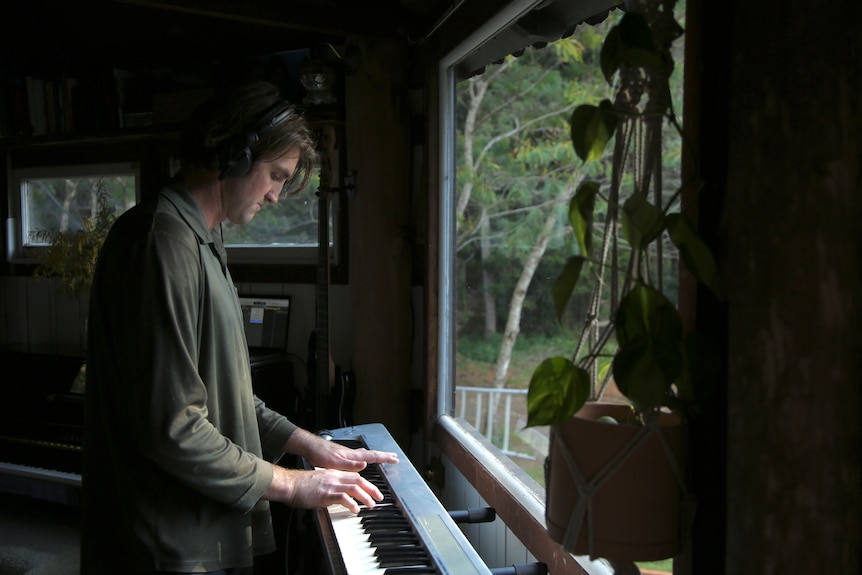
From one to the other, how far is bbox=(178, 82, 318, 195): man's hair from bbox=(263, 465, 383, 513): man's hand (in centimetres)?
67

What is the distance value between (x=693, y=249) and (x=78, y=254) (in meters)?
3.42

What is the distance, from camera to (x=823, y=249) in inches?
27.5

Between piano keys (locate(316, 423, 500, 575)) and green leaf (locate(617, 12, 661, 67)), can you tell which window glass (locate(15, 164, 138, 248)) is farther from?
green leaf (locate(617, 12, 661, 67))

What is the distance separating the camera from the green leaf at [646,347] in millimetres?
767

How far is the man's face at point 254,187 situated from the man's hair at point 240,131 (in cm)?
2

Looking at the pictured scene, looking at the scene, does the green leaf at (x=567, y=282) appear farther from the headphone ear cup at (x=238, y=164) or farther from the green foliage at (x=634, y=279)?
the headphone ear cup at (x=238, y=164)

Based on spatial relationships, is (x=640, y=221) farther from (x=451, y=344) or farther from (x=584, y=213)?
(x=451, y=344)

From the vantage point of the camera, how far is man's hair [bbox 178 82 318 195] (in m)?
1.51

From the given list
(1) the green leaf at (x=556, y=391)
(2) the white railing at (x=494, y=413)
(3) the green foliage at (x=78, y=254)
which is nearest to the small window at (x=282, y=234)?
(3) the green foliage at (x=78, y=254)

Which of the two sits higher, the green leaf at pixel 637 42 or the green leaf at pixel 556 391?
the green leaf at pixel 637 42

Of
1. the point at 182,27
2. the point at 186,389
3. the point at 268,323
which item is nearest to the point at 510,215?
the point at 268,323

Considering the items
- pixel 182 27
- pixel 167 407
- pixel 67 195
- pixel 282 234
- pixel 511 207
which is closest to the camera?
pixel 167 407

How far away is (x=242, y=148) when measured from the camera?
4.98 feet

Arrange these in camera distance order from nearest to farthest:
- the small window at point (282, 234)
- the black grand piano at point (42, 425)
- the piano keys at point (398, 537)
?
the piano keys at point (398, 537)
the black grand piano at point (42, 425)
the small window at point (282, 234)
